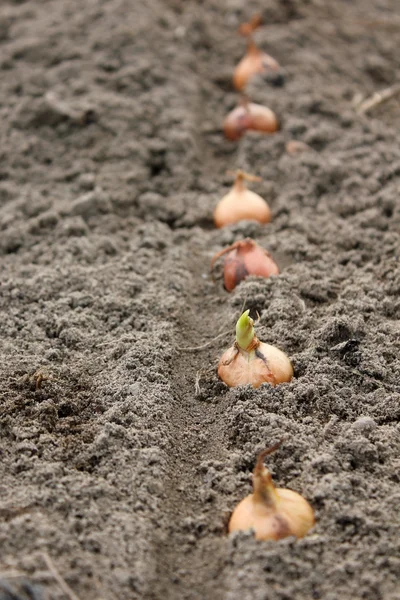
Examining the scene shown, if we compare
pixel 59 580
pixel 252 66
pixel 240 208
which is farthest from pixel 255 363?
pixel 252 66

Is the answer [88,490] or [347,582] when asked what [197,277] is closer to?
[88,490]

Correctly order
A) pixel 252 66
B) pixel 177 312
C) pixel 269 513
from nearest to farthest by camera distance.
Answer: pixel 269 513 < pixel 177 312 < pixel 252 66

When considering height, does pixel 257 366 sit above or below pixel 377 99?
below

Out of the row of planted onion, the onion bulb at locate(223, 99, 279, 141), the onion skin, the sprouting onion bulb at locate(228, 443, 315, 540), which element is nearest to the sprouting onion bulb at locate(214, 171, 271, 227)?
the row of planted onion

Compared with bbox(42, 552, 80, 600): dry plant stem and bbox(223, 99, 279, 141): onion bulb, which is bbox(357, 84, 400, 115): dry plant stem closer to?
bbox(223, 99, 279, 141): onion bulb

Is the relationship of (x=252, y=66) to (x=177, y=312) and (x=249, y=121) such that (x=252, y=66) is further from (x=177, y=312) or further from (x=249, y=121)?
(x=177, y=312)

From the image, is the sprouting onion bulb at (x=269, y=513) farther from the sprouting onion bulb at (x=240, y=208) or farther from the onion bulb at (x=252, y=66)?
the onion bulb at (x=252, y=66)

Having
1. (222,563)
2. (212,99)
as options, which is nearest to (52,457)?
(222,563)

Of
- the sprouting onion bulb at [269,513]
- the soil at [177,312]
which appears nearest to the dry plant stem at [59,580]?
the soil at [177,312]
